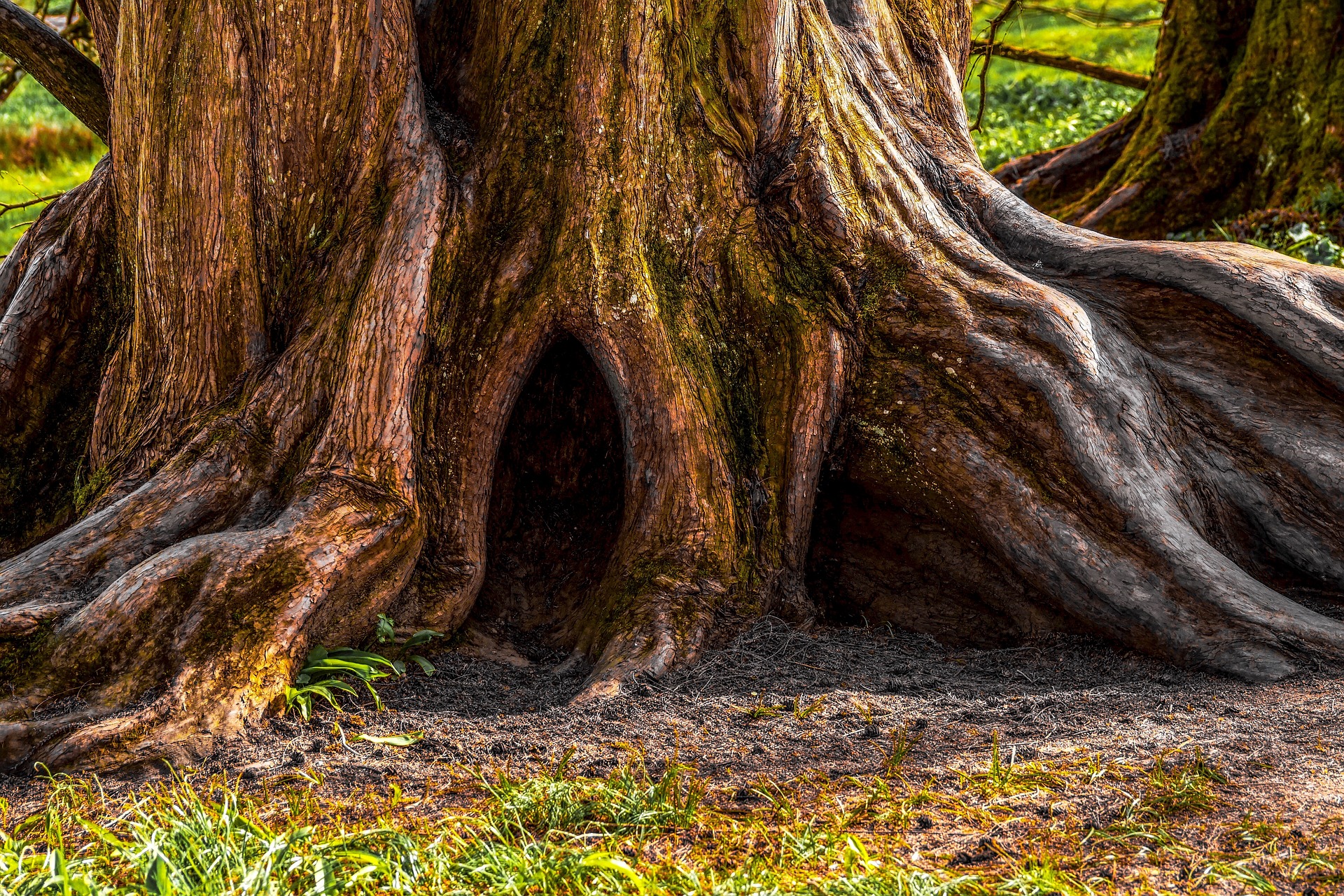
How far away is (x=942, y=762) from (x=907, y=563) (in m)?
1.50

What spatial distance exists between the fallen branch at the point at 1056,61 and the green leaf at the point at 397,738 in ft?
24.1

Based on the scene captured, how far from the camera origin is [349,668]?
11.7 feet

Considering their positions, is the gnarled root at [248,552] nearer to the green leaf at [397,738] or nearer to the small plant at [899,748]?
the green leaf at [397,738]

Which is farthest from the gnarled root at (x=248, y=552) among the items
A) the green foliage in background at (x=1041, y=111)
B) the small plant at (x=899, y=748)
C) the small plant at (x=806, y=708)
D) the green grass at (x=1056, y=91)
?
the green foliage in background at (x=1041, y=111)

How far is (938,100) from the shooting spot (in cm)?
529

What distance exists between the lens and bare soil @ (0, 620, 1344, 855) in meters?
2.80

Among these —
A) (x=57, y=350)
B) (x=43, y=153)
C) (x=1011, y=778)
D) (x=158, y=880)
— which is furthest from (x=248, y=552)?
(x=43, y=153)

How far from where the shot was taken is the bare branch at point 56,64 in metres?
5.06

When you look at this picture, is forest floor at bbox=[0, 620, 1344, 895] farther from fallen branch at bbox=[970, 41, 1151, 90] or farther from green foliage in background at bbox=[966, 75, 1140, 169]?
green foliage in background at bbox=[966, 75, 1140, 169]

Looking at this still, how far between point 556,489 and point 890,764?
2.16m

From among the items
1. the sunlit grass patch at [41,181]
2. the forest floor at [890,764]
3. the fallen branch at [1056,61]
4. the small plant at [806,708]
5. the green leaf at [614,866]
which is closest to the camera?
the green leaf at [614,866]

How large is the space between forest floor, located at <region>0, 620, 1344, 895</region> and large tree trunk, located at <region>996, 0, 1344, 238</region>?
5736mm

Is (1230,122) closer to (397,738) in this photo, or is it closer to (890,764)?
(890,764)

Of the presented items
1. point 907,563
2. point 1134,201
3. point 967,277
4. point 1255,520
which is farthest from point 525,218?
point 1134,201
